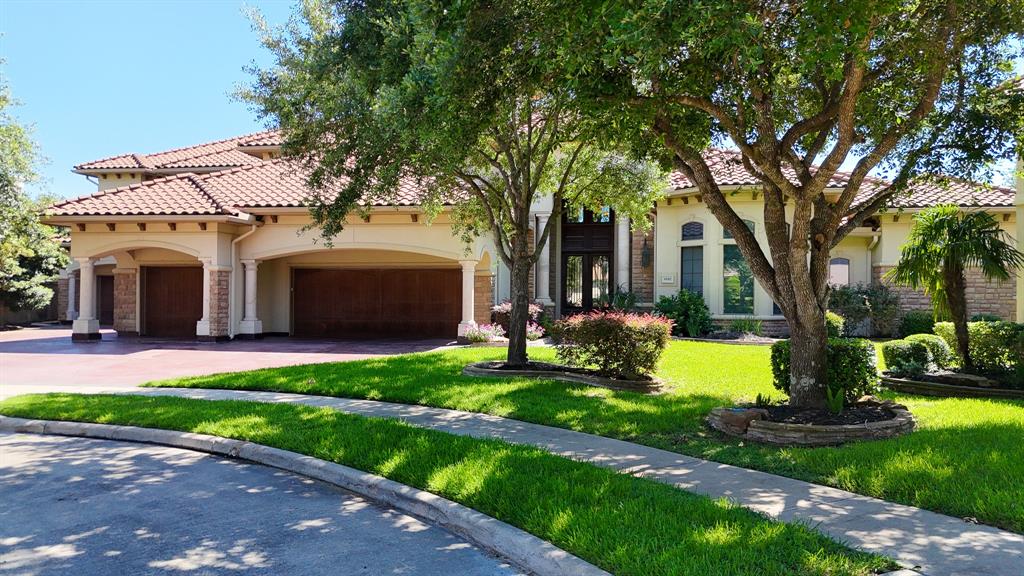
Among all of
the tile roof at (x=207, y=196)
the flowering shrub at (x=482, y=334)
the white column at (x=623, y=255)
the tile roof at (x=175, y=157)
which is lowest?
the flowering shrub at (x=482, y=334)

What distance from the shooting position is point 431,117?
768 cm

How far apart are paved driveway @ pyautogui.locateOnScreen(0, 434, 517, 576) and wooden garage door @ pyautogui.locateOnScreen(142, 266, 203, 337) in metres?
16.7

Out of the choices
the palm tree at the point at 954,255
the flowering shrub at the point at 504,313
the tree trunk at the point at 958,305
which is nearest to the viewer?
the palm tree at the point at 954,255

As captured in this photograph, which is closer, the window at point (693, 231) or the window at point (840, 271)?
the window at point (840, 271)

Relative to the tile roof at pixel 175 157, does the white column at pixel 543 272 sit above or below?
below

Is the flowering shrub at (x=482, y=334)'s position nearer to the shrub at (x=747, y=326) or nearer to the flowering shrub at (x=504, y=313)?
the flowering shrub at (x=504, y=313)

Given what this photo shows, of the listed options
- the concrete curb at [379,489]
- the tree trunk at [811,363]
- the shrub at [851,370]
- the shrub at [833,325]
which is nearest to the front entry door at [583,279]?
the shrub at [833,325]

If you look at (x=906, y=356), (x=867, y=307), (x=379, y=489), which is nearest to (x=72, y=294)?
(x=867, y=307)

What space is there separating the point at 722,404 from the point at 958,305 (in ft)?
14.9

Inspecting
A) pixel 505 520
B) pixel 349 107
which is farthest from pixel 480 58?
pixel 505 520

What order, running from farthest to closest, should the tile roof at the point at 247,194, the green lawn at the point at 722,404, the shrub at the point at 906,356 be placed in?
the tile roof at the point at 247,194
the shrub at the point at 906,356
the green lawn at the point at 722,404

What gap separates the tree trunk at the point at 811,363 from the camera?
26.0 ft

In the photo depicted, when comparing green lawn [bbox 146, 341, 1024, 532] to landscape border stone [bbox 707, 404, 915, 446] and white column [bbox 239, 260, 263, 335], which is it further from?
white column [bbox 239, 260, 263, 335]

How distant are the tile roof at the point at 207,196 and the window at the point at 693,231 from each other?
8.46 m
